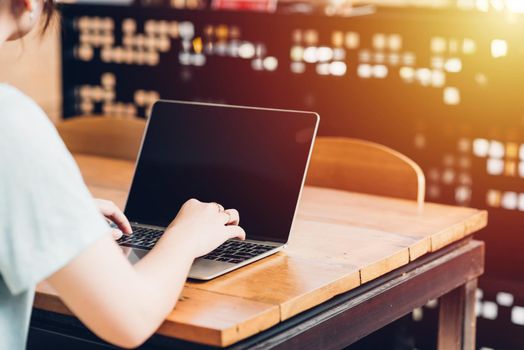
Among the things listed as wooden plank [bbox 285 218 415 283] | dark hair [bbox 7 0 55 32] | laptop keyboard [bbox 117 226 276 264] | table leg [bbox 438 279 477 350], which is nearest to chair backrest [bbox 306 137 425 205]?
table leg [bbox 438 279 477 350]

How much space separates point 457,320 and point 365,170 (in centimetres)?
40

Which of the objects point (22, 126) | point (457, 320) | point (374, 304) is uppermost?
point (22, 126)

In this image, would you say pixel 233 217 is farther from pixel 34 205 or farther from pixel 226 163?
pixel 34 205

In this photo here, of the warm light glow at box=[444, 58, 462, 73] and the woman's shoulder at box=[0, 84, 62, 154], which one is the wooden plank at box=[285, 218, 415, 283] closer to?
the woman's shoulder at box=[0, 84, 62, 154]

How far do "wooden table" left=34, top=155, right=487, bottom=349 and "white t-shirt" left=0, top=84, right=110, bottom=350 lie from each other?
0.19 metres

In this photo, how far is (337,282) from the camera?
1263 millimetres

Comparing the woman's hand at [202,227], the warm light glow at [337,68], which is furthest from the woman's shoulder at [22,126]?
the warm light glow at [337,68]

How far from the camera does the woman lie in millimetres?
970

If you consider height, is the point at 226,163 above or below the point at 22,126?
below

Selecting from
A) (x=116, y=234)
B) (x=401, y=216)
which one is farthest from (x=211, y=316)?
(x=401, y=216)

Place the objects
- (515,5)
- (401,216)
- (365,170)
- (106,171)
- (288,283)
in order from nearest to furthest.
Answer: (288,283) < (401,216) < (365,170) < (106,171) < (515,5)

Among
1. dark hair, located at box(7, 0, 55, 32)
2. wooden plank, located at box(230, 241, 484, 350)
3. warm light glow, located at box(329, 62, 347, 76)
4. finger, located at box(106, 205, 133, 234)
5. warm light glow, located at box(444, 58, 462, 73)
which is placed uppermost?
dark hair, located at box(7, 0, 55, 32)

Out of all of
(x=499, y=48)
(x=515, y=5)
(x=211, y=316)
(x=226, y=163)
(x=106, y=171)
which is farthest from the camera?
(x=515, y=5)

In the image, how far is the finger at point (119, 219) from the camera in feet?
4.69
